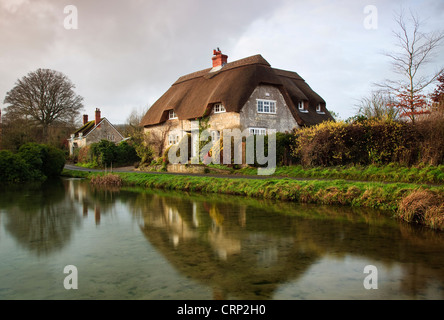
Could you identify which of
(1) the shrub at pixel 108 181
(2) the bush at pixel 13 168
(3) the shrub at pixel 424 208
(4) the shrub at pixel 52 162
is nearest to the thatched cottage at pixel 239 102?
(4) the shrub at pixel 52 162

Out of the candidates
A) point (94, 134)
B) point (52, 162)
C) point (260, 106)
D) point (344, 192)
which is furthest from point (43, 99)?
point (344, 192)

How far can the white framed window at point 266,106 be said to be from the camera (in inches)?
923

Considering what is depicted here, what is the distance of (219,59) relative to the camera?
27.8 meters

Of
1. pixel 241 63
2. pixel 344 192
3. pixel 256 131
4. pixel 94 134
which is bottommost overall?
pixel 344 192

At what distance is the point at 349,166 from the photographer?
13.9 m

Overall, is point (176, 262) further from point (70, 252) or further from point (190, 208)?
point (190, 208)

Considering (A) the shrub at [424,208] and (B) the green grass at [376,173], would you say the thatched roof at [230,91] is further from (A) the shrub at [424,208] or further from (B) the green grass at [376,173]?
(A) the shrub at [424,208]

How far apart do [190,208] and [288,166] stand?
745cm

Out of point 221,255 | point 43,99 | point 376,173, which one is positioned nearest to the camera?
point 221,255

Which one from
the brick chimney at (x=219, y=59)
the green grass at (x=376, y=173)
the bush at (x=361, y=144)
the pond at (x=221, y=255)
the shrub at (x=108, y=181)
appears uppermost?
the brick chimney at (x=219, y=59)

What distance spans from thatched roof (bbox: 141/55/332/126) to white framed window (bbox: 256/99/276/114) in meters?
1.17

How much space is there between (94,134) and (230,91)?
→ 1042 inches

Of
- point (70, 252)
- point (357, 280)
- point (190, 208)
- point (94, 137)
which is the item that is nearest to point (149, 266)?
point (70, 252)

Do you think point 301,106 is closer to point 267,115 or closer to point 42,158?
point 267,115
